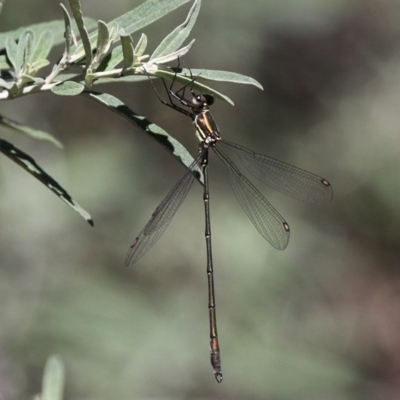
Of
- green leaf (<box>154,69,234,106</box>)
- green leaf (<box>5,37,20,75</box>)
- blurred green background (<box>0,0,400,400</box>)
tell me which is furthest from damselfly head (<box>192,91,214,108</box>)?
blurred green background (<box>0,0,400,400</box>)

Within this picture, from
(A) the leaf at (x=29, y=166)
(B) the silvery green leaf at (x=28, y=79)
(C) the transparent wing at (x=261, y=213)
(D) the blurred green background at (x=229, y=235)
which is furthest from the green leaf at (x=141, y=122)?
(D) the blurred green background at (x=229, y=235)

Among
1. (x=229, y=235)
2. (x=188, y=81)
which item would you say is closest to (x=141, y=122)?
(x=188, y=81)

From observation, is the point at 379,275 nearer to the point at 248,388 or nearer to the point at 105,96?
the point at 248,388

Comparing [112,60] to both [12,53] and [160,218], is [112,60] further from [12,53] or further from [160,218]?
[160,218]

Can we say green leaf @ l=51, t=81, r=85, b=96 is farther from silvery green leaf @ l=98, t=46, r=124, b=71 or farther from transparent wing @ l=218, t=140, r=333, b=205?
transparent wing @ l=218, t=140, r=333, b=205

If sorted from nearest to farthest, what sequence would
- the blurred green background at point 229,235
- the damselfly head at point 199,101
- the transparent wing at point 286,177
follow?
the damselfly head at point 199,101, the transparent wing at point 286,177, the blurred green background at point 229,235

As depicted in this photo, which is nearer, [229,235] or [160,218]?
[160,218]

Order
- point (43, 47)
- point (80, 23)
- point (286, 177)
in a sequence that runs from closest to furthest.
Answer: point (80, 23) < point (43, 47) < point (286, 177)

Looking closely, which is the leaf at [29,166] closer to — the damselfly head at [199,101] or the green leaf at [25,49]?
the green leaf at [25,49]
